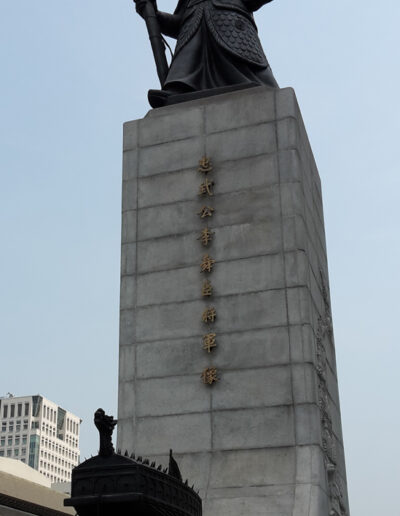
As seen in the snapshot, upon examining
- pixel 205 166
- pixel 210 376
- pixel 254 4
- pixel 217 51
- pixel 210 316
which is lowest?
pixel 210 376

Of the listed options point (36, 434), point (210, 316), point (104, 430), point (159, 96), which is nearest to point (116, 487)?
point (104, 430)

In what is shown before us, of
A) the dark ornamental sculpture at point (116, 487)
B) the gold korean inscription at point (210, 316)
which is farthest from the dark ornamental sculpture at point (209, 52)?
the dark ornamental sculpture at point (116, 487)

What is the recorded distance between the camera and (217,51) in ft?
45.3

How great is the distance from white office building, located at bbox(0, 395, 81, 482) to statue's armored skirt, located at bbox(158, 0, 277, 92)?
75.4m

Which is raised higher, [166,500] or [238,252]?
[238,252]

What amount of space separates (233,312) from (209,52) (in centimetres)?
497

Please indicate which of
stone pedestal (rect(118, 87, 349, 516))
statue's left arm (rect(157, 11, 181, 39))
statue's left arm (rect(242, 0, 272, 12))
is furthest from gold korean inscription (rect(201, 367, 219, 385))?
statue's left arm (rect(242, 0, 272, 12))

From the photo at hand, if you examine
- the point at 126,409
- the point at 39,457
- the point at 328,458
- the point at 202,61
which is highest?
the point at 39,457

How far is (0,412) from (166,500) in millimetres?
86195

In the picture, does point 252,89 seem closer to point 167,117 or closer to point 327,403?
point 167,117

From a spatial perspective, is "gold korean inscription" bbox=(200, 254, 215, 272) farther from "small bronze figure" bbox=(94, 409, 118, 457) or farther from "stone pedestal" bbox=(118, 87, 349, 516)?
"small bronze figure" bbox=(94, 409, 118, 457)

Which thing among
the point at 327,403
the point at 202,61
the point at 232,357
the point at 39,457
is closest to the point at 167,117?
the point at 202,61

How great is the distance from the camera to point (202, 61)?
1394 cm

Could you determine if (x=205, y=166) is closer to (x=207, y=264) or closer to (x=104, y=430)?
(x=207, y=264)
